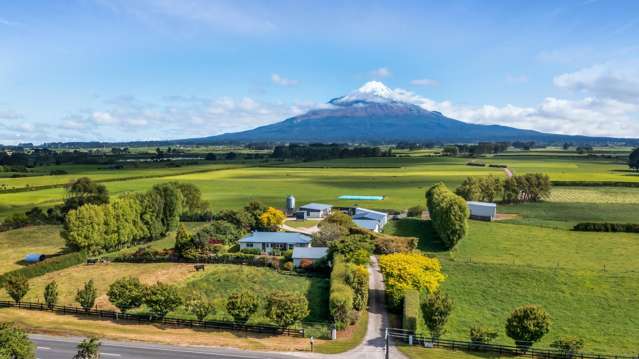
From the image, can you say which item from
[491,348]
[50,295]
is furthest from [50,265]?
[491,348]

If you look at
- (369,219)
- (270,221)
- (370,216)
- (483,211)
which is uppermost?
(483,211)

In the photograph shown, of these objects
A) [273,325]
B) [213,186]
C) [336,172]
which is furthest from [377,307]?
[336,172]

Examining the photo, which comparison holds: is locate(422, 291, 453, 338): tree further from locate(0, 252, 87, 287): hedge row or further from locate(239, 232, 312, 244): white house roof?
locate(0, 252, 87, 287): hedge row

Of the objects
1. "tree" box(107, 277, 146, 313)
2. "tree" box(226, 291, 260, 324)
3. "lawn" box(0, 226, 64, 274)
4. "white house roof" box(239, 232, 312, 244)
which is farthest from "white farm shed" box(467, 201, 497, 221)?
"lawn" box(0, 226, 64, 274)

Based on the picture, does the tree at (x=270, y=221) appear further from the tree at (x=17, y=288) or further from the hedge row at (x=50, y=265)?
the tree at (x=17, y=288)

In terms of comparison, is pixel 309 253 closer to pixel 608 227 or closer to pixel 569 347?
pixel 569 347
